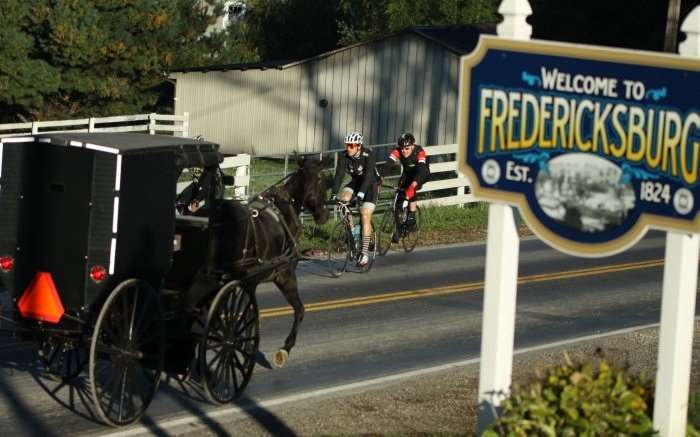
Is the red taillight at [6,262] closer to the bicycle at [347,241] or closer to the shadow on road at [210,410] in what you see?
the shadow on road at [210,410]

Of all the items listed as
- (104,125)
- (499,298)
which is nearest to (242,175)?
(499,298)

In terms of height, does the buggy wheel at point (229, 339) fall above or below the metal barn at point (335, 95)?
below

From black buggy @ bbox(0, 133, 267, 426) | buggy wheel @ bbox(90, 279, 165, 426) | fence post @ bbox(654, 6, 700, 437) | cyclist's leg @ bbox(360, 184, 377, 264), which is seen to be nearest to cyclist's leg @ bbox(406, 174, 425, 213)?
cyclist's leg @ bbox(360, 184, 377, 264)

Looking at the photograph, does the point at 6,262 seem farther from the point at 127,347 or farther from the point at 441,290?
the point at 441,290

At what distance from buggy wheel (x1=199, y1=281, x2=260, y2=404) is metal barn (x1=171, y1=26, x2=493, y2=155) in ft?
81.7

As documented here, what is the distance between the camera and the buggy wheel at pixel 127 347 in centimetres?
1002

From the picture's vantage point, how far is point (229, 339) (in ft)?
36.9

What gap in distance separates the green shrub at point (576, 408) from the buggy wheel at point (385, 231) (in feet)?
47.2

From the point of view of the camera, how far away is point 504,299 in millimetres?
6996

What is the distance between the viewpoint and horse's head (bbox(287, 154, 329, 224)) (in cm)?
1381

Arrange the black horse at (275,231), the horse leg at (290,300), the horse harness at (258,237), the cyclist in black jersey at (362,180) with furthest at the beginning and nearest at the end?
the cyclist in black jersey at (362,180)
the horse leg at (290,300)
the horse harness at (258,237)
the black horse at (275,231)

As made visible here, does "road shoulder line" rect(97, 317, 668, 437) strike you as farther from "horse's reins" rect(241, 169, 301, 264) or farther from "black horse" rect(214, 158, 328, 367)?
"horse's reins" rect(241, 169, 301, 264)

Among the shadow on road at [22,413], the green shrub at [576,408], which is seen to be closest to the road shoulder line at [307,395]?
the shadow on road at [22,413]

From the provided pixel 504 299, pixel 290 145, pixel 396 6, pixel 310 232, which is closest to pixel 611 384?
pixel 504 299
